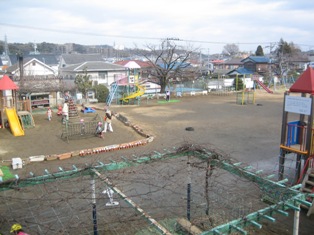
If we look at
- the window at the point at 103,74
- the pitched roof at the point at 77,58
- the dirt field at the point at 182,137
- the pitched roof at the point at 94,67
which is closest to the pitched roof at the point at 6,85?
the dirt field at the point at 182,137

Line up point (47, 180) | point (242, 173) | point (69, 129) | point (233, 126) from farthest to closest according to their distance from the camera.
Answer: point (233, 126) < point (69, 129) < point (242, 173) < point (47, 180)

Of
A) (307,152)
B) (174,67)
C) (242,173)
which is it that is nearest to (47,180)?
(242,173)

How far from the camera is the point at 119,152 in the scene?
1248cm

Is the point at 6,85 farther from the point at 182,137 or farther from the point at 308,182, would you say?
the point at 308,182

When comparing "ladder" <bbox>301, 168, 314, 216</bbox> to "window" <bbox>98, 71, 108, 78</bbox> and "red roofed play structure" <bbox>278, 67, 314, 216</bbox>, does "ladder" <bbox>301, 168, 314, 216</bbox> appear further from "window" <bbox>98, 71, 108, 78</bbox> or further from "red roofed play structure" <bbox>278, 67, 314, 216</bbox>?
"window" <bbox>98, 71, 108, 78</bbox>

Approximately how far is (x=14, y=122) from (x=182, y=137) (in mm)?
8741

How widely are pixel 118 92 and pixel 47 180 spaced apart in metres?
23.9

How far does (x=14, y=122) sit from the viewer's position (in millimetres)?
16016

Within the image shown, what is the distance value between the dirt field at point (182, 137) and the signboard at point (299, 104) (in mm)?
2450

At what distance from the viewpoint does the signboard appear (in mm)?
8734

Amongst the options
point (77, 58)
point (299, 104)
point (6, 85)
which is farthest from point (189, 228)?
point (77, 58)

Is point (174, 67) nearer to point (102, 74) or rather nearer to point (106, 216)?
point (102, 74)

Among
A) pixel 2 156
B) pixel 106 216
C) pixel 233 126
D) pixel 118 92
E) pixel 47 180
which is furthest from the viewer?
pixel 118 92

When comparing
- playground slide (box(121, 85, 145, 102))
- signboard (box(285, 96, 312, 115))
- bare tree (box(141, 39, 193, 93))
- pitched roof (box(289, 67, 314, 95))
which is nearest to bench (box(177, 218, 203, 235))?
signboard (box(285, 96, 312, 115))
